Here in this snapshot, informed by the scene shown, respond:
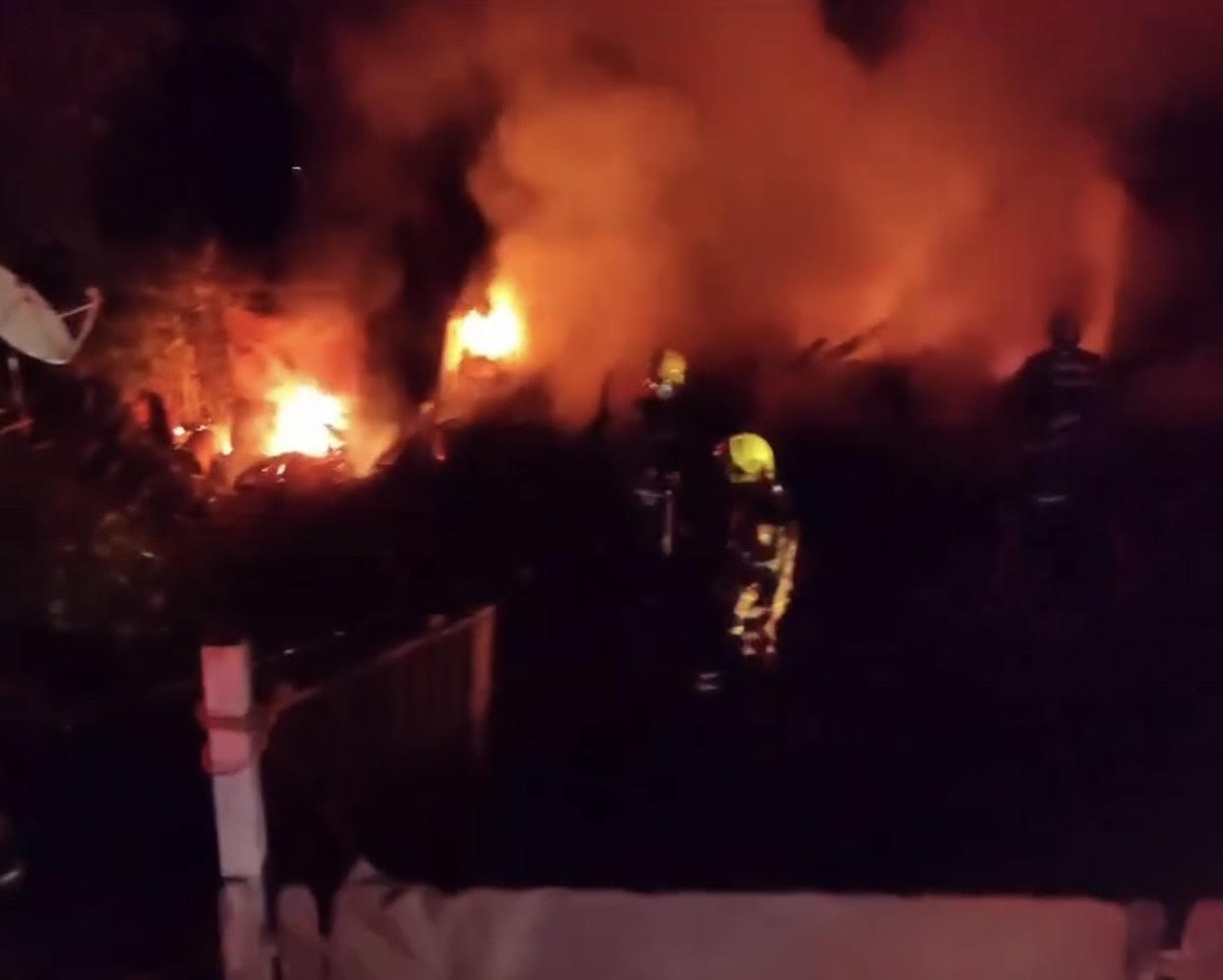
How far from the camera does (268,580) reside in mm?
1390

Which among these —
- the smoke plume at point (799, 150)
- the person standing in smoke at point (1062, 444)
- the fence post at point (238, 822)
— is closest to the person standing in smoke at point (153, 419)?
the fence post at point (238, 822)

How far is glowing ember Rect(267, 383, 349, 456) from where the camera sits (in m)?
1.38

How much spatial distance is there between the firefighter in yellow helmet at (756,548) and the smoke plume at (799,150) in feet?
0.33

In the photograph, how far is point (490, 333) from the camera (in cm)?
135

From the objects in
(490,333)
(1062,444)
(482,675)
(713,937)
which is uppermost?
(490,333)

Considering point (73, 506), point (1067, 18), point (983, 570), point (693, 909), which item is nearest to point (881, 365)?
point (983, 570)

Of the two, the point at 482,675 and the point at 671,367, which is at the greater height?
the point at 671,367

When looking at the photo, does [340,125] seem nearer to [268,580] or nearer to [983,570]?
[268,580]

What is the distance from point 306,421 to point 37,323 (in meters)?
0.26

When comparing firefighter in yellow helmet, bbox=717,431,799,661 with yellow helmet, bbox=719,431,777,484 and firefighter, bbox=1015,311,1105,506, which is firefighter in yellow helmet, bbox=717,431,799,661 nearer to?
yellow helmet, bbox=719,431,777,484

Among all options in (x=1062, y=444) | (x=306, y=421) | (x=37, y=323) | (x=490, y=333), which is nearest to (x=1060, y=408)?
(x=1062, y=444)

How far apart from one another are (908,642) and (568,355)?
0.39m

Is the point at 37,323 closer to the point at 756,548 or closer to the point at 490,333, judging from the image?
the point at 490,333

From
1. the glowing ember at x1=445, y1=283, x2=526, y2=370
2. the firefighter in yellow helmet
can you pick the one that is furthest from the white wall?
the glowing ember at x1=445, y1=283, x2=526, y2=370
